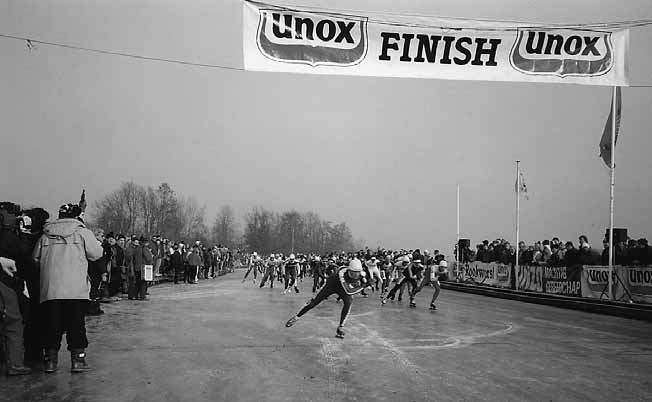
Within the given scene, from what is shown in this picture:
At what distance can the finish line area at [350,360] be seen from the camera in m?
6.93

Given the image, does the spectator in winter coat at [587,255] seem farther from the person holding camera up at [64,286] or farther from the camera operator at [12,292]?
the camera operator at [12,292]

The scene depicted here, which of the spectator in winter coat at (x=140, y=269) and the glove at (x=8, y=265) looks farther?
the spectator in winter coat at (x=140, y=269)

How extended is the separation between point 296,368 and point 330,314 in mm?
8608

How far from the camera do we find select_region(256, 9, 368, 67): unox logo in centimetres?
1069

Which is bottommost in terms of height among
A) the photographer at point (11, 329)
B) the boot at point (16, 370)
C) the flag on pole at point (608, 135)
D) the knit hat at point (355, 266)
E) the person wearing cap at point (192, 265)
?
the person wearing cap at point (192, 265)

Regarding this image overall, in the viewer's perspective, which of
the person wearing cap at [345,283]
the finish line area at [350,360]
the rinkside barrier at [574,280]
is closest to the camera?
the finish line area at [350,360]

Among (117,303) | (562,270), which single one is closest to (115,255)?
(117,303)

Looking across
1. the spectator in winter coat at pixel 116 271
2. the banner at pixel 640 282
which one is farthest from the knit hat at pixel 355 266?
the spectator in winter coat at pixel 116 271

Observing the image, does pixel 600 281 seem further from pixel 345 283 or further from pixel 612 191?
pixel 345 283

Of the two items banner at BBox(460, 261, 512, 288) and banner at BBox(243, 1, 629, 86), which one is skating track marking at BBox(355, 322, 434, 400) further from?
banner at BBox(460, 261, 512, 288)

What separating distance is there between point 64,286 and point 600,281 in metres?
18.1

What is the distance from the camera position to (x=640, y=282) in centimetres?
1827

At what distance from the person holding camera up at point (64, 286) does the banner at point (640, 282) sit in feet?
52.9

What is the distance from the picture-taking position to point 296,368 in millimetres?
8375
